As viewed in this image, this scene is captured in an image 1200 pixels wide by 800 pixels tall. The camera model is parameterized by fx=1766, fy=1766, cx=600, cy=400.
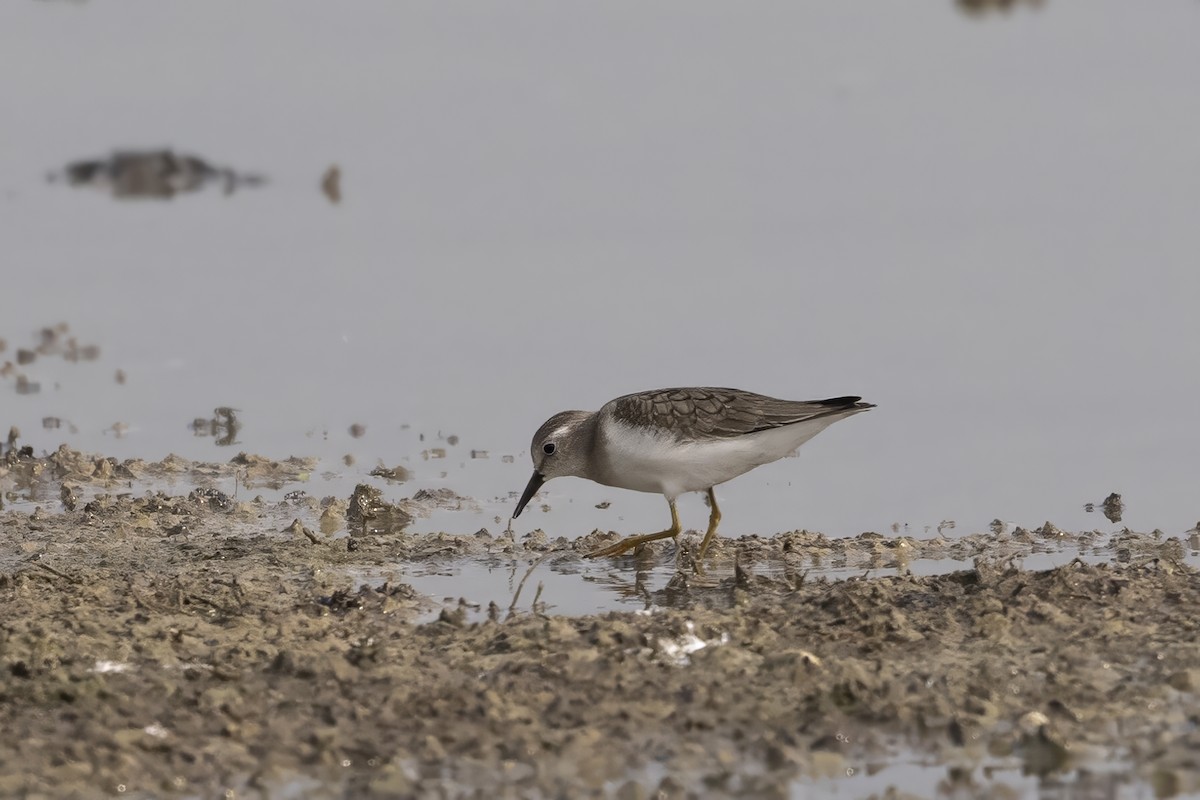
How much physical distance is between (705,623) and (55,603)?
9.80ft

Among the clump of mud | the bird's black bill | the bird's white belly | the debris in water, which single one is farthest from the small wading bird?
the clump of mud

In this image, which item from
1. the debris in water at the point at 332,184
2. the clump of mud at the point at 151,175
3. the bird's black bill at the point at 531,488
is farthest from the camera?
the clump of mud at the point at 151,175

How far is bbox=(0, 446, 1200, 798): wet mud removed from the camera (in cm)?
637

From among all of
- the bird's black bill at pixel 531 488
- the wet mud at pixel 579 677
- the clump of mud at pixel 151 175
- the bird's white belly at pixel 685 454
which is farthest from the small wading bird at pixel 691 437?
the clump of mud at pixel 151 175

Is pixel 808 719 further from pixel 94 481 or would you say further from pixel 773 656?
pixel 94 481

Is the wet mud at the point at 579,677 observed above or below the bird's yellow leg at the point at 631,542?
below

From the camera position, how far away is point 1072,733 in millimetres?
6617

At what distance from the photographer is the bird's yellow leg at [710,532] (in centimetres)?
955

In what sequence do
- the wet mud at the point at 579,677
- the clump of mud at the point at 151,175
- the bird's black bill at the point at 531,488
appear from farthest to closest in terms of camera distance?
the clump of mud at the point at 151,175 < the bird's black bill at the point at 531,488 < the wet mud at the point at 579,677

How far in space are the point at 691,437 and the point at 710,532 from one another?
1.84 ft

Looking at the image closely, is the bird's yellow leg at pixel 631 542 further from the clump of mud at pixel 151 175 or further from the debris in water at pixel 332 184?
the clump of mud at pixel 151 175

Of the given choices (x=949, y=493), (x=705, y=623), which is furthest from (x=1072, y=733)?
(x=949, y=493)

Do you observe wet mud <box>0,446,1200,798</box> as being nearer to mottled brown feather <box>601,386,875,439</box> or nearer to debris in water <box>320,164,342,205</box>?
mottled brown feather <box>601,386,875,439</box>

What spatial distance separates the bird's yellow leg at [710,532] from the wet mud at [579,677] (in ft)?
0.59
